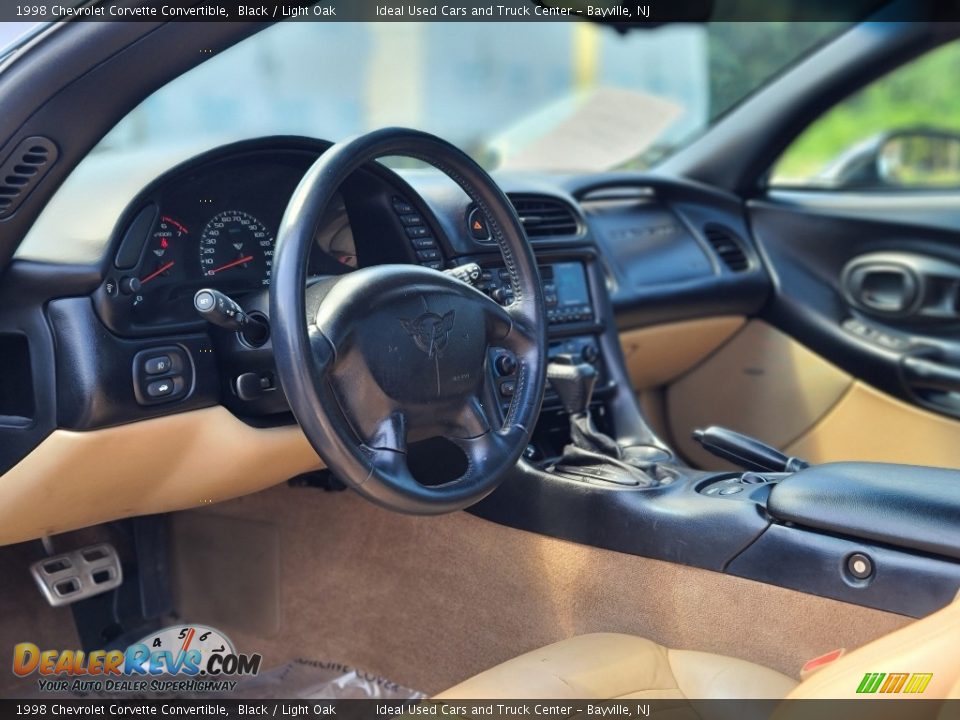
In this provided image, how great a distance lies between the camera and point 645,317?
2484 millimetres

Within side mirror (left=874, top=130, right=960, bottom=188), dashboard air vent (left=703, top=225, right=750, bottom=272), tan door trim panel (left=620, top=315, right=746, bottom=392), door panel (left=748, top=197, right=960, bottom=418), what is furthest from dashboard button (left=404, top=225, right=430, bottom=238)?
side mirror (left=874, top=130, right=960, bottom=188)

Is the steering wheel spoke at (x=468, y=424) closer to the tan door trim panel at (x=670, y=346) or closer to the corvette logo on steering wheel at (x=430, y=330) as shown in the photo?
the corvette logo on steering wheel at (x=430, y=330)

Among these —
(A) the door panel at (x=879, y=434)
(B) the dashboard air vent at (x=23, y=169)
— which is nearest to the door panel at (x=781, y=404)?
(A) the door panel at (x=879, y=434)

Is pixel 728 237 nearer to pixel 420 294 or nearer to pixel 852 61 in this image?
pixel 852 61

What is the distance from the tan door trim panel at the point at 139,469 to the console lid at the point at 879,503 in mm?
744

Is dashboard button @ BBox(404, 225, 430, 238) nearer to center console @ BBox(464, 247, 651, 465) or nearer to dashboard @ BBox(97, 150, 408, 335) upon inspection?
dashboard @ BBox(97, 150, 408, 335)

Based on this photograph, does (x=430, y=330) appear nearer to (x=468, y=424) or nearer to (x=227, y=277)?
(x=468, y=424)

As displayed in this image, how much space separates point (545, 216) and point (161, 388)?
975 mm

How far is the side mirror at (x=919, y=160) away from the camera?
290 cm

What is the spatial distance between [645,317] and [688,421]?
503mm

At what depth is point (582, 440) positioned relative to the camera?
1.81 m

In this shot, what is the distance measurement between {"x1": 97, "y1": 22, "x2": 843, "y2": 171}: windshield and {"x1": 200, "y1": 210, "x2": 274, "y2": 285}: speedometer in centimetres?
12

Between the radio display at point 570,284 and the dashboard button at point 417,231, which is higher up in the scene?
the dashboard button at point 417,231
